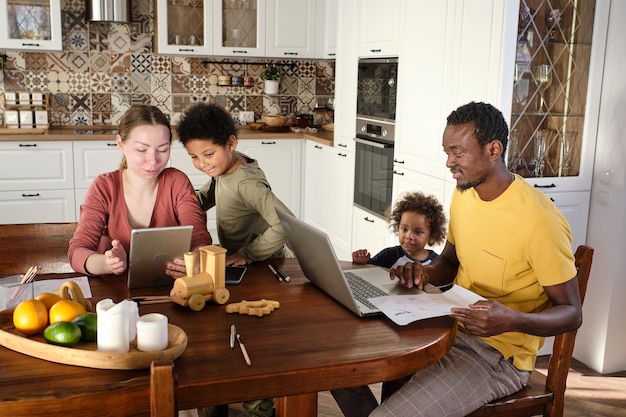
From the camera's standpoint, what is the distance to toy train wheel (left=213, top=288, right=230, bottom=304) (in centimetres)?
169

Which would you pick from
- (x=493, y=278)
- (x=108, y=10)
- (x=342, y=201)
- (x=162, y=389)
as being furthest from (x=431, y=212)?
(x=108, y=10)

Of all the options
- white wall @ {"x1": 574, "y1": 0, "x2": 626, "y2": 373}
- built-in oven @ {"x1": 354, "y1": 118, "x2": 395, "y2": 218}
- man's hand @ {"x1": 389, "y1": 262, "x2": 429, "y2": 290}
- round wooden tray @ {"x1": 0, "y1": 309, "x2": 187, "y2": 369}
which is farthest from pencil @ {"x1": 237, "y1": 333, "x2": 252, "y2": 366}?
built-in oven @ {"x1": 354, "y1": 118, "x2": 395, "y2": 218}

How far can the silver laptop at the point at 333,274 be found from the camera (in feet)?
5.43

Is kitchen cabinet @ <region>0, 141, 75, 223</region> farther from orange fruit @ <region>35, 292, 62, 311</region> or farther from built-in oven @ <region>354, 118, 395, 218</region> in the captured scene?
orange fruit @ <region>35, 292, 62, 311</region>

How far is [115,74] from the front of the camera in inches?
216

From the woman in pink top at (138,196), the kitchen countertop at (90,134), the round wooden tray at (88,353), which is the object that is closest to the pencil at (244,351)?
the round wooden tray at (88,353)

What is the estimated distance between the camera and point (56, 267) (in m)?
2.08

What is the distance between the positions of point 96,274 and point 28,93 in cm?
379

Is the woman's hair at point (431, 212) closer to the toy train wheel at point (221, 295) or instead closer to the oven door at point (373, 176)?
the toy train wheel at point (221, 295)

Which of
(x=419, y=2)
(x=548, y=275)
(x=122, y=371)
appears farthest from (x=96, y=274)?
(x=419, y=2)

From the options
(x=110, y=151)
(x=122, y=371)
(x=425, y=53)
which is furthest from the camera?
(x=110, y=151)

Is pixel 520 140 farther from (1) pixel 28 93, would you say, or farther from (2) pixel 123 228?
(1) pixel 28 93

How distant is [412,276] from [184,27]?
3.89m

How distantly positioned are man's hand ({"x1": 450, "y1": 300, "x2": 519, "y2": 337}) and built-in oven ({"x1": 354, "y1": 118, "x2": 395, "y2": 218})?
2415 millimetres
